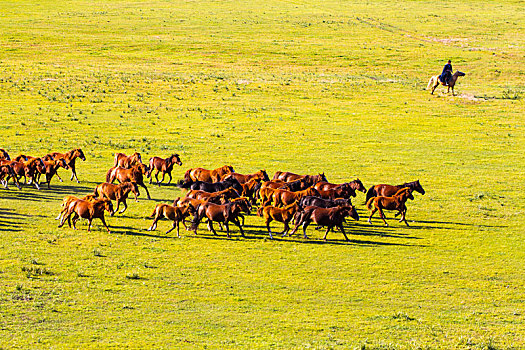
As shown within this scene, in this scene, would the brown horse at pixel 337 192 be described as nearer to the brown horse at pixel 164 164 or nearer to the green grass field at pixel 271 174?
the green grass field at pixel 271 174

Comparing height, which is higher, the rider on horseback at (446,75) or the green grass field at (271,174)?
the rider on horseback at (446,75)

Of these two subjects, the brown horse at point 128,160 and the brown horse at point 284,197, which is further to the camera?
the brown horse at point 128,160

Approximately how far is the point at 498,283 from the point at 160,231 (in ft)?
38.4

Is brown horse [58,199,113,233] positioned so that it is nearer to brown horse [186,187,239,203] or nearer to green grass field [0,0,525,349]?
green grass field [0,0,525,349]

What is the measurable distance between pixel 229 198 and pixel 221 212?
2.40 meters

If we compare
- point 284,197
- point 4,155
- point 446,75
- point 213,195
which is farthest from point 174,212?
point 446,75

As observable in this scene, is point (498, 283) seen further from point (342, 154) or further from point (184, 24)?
point (184, 24)

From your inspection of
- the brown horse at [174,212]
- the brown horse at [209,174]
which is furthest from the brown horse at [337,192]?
the brown horse at [174,212]

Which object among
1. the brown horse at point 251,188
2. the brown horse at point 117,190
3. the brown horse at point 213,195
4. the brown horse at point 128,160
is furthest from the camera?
the brown horse at point 128,160

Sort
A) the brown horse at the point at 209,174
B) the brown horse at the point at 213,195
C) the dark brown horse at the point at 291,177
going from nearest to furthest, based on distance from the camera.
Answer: the brown horse at the point at 213,195
the dark brown horse at the point at 291,177
the brown horse at the point at 209,174

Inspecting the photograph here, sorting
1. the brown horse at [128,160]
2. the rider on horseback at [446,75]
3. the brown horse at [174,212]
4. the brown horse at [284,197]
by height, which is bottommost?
the brown horse at [174,212]

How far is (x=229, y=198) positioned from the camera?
25109 mm

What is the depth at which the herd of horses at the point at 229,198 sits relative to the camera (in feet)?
74.7

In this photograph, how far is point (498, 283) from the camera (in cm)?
1959
